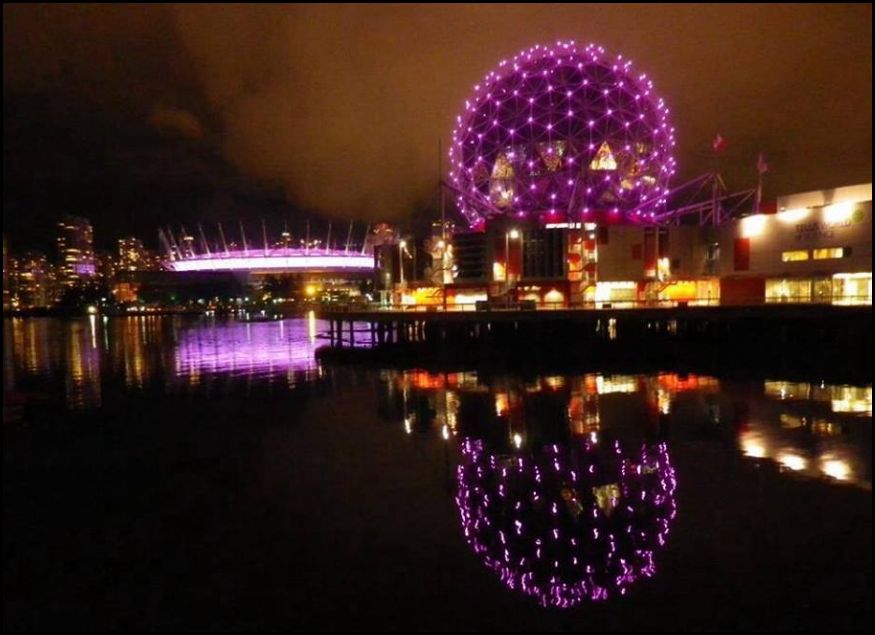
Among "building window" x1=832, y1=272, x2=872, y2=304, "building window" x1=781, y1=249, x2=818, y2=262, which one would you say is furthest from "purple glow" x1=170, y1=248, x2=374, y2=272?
"building window" x1=832, y1=272, x2=872, y2=304

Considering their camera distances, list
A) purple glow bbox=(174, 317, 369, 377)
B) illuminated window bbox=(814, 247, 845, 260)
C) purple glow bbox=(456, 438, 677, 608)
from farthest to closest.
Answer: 1. illuminated window bbox=(814, 247, 845, 260)
2. purple glow bbox=(174, 317, 369, 377)
3. purple glow bbox=(456, 438, 677, 608)

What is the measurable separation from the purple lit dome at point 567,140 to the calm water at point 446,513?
2201 centimetres

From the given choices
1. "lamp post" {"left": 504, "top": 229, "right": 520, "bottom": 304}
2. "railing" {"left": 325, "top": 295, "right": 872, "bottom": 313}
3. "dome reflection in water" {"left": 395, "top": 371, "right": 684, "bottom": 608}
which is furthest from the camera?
"lamp post" {"left": 504, "top": 229, "right": 520, "bottom": 304}

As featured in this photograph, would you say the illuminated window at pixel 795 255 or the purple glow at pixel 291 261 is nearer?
the illuminated window at pixel 795 255

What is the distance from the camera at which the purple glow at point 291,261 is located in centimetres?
11519

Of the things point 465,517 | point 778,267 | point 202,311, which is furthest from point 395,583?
point 202,311

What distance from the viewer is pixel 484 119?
42562 millimetres

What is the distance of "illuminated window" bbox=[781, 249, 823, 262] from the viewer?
3675 centimetres

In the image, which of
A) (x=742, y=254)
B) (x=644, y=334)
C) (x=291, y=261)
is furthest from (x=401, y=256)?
(x=291, y=261)

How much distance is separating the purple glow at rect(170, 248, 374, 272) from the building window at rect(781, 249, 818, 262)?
273ft

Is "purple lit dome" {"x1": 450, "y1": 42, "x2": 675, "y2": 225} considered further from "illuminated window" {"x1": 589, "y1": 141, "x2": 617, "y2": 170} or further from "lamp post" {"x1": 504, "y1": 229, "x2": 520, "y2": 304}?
"lamp post" {"x1": 504, "y1": 229, "x2": 520, "y2": 304}

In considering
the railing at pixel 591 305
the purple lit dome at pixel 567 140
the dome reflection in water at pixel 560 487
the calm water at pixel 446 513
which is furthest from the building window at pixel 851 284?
the dome reflection in water at pixel 560 487

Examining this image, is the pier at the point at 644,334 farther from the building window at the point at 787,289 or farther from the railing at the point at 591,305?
the building window at the point at 787,289

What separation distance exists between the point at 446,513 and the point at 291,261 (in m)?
108
